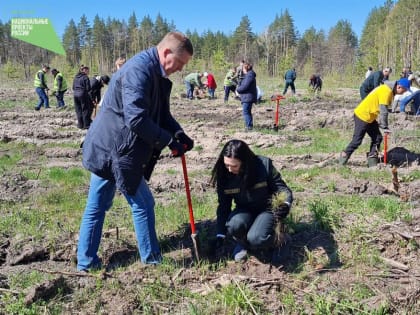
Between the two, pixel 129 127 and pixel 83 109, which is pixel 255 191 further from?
pixel 83 109

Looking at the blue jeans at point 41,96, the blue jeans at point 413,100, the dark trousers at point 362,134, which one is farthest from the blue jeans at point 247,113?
the blue jeans at point 41,96

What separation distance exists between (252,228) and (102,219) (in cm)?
133

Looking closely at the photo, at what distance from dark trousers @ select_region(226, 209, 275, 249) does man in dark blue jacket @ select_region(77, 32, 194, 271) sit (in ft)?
2.51

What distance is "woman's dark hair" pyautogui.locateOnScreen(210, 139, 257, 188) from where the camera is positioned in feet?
11.9

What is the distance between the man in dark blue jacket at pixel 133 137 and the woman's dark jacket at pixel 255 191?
63cm

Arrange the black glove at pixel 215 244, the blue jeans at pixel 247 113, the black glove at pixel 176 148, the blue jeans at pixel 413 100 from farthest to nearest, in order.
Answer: the blue jeans at pixel 413 100, the blue jeans at pixel 247 113, the black glove at pixel 215 244, the black glove at pixel 176 148

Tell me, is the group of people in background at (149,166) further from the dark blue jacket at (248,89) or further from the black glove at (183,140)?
the dark blue jacket at (248,89)

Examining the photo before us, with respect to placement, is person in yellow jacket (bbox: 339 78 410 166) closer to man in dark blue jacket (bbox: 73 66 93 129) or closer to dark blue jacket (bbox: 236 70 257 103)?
dark blue jacket (bbox: 236 70 257 103)

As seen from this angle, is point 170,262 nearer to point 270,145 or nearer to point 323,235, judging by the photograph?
point 323,235

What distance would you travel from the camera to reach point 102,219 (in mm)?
3662

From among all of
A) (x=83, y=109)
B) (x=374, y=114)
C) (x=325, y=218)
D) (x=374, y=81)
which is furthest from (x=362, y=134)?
(x=83, y=109)

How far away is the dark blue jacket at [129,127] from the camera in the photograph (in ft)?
10.2

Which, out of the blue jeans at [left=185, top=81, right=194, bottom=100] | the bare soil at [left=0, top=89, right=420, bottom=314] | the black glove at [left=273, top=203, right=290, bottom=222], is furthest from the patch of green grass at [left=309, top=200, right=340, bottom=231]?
the blue jeans at [left=185, top=81, right=194, bottom=100]

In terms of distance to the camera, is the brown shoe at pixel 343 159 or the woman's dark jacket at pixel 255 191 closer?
the woman's dark jacket at pixel 255 191
